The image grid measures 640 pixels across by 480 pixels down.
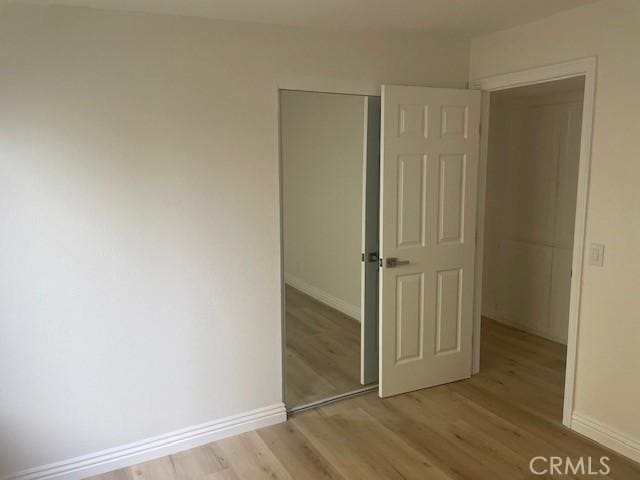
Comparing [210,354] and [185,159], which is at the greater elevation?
[185,159]

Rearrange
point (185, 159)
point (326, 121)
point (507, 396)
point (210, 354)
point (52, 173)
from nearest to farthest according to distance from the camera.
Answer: point (52, 173), point (185, 159), point (210, 354), point (507, 396), point (326, 121)

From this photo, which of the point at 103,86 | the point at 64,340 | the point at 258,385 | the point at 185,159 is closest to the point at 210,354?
the point at 258,385

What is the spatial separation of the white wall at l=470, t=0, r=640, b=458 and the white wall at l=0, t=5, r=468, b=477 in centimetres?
113

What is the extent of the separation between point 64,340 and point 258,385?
1.09 meters

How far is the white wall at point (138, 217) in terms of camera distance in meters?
2.33

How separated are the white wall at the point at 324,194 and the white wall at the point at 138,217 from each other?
45.6 inches

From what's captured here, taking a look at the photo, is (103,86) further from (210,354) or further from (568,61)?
(568,61)

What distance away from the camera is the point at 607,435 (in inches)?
108

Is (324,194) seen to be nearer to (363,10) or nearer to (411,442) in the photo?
(363,10)

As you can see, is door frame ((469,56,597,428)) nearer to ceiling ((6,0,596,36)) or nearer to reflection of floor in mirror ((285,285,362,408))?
ceiling ((6,0,596,36))

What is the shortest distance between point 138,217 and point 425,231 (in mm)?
1730

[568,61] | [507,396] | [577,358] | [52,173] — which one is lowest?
[507,396]

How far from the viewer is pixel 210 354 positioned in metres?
2.83

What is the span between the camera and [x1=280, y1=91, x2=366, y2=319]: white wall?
13.7 feet
